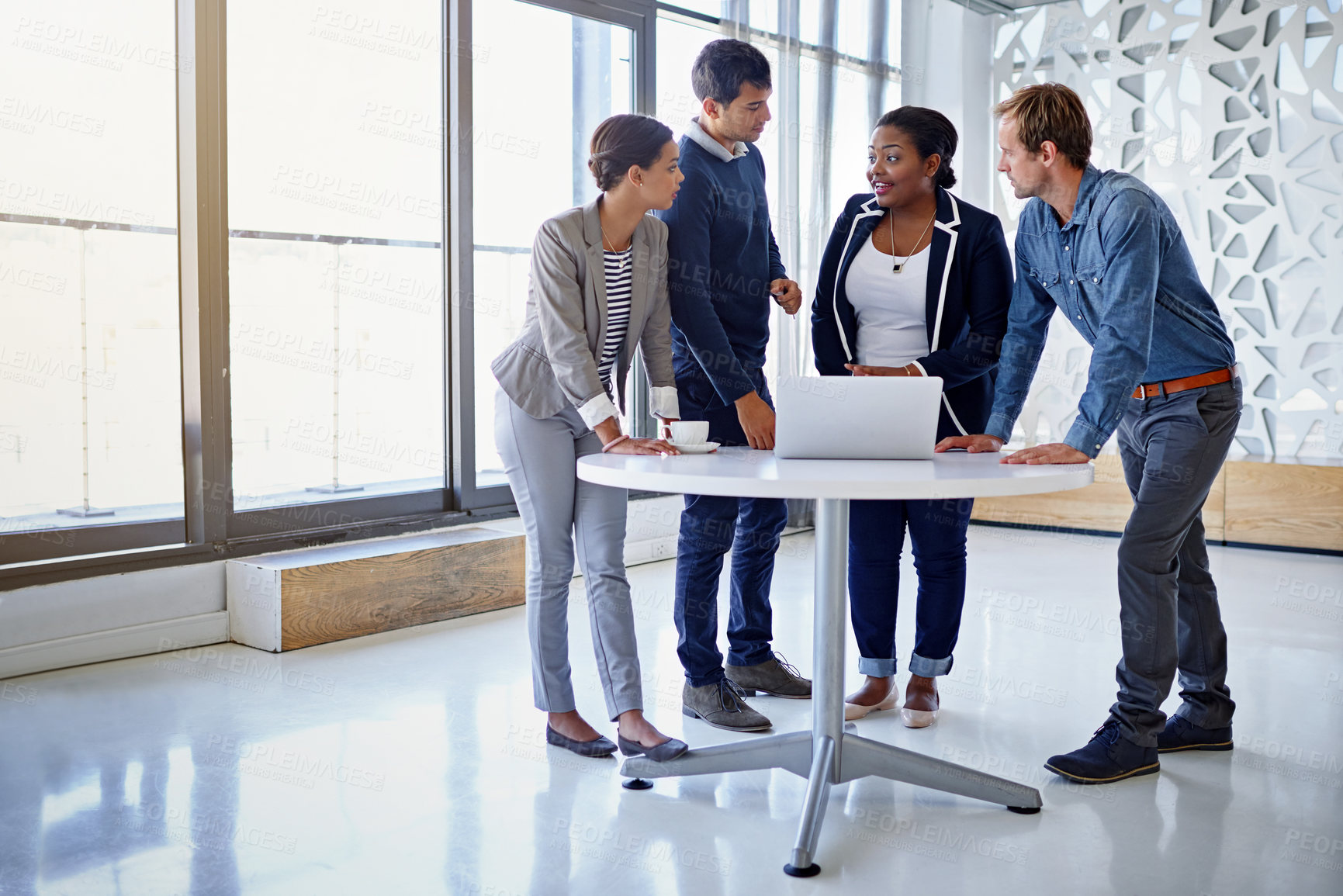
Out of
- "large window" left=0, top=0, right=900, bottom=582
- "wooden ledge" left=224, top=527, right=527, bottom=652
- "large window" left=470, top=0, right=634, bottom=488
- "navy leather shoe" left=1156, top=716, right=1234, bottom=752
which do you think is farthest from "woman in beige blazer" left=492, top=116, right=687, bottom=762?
"large window" left=470, top=0, right=634, bottom=488

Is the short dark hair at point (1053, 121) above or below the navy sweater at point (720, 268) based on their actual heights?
above

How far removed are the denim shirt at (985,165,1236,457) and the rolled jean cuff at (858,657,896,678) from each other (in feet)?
2.06

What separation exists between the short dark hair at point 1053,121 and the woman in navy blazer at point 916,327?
0.27 meters

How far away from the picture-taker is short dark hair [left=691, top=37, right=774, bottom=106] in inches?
96.5

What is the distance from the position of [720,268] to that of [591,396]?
560 millimetres

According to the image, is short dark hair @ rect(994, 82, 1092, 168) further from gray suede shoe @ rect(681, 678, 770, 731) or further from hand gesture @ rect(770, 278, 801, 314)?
gray suede shoe @ rect(681, 678, 770, 731)

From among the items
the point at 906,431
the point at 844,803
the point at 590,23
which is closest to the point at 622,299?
the point at 906,431

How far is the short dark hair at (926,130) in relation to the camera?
249 cm

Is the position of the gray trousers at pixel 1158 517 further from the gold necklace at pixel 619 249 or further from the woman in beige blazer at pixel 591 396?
the gold necklace at pixel 619 249

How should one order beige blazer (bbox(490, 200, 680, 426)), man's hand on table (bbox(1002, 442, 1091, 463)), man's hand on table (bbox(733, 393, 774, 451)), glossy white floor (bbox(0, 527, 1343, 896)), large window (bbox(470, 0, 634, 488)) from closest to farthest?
1. glossy white floor (bbox(0, 527, 1343, 896))
2. man's hand on table (bbox(1002, 442, 1091, 463))
3. beige blazer (bbox(490, 200, 680, 426))
4. man's hand on table (bbox(733, 393, 774, 451))
5. large window (bbox(470, 0, 634, 488))

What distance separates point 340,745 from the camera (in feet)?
8.20

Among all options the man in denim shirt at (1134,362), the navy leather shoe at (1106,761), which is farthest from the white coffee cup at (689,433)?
the navy leather shoe at (1106,761)

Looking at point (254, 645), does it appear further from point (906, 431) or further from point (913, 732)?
point (906, 431)

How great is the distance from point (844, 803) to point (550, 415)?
0.95 meters
